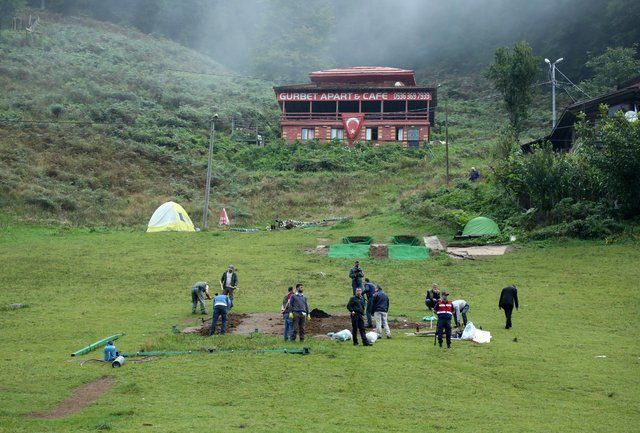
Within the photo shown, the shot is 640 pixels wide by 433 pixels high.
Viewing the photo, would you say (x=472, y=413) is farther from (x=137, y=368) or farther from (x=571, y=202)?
(x=571, y=202)

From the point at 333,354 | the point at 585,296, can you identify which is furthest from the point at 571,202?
the point at 333,354

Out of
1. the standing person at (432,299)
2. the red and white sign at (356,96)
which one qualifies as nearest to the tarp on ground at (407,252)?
the standing person at (432,299)

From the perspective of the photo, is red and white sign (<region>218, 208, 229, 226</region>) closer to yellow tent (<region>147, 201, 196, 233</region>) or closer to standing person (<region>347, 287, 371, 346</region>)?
yellow tent (<region>147, 201, 196, 233</region>)

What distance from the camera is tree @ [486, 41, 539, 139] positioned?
68.3 m

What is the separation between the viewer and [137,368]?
2086 centimetres

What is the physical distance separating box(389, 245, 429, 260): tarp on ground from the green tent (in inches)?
178

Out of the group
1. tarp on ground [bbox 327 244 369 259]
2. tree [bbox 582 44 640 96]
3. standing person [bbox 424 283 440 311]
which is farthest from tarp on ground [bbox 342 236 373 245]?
tree [bbox 582 44 640 96]

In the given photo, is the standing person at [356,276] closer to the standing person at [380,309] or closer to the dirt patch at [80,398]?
the standing person at [380,309]

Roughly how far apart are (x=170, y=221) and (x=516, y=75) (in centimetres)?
3635

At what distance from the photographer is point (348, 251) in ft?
142

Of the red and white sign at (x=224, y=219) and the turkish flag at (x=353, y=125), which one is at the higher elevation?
the turkish flag at (x=353, y=125)

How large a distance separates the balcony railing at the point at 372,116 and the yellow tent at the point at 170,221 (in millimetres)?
38583

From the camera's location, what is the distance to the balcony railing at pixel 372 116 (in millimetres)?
Result: 85062

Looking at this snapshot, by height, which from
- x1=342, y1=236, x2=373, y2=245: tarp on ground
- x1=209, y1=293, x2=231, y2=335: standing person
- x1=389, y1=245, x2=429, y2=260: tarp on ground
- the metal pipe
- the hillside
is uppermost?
the hillside
